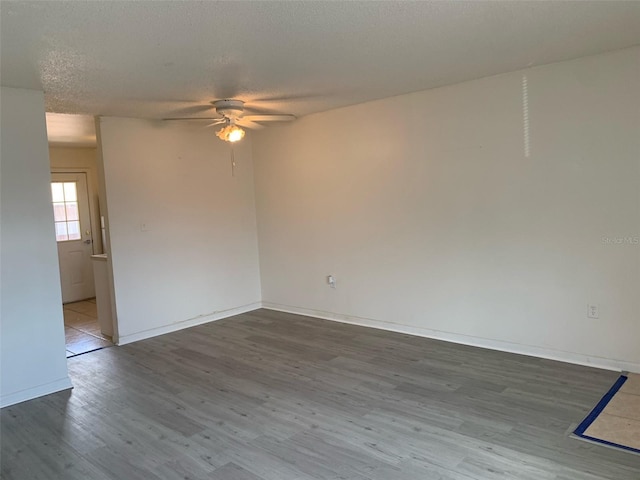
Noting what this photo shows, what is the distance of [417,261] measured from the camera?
4.61m

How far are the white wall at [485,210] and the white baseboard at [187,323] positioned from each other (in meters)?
0.92

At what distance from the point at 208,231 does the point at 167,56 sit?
116 inches

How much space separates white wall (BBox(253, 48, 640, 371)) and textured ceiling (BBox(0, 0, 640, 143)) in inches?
14.9

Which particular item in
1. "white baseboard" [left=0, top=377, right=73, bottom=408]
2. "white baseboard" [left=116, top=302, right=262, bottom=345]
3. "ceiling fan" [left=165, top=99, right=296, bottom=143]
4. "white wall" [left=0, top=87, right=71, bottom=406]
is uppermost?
"ceiling fan" [left=165, top=99, right=296, bottom=143]

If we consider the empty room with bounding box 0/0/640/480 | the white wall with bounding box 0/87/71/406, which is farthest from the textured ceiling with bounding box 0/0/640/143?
the white wall with bounding box 0/87/71/406

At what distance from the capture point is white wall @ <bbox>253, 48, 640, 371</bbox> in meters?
3.47

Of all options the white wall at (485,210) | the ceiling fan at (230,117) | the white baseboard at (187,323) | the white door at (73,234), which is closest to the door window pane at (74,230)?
the white door at (73,234)

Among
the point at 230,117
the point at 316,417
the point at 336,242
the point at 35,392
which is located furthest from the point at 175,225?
the point at 316,417

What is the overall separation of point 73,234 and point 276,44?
5955mm

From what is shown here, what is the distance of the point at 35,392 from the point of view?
3.67m

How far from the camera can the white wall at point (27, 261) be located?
353 cm

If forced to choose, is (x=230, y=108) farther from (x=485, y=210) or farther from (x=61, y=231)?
(x=61, y=231)

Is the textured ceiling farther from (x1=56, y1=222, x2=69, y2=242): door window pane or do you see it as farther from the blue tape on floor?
(x1=56, y1=222, x2=69, y2=242): door window pane

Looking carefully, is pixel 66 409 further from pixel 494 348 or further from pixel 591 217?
pixel 591 217
